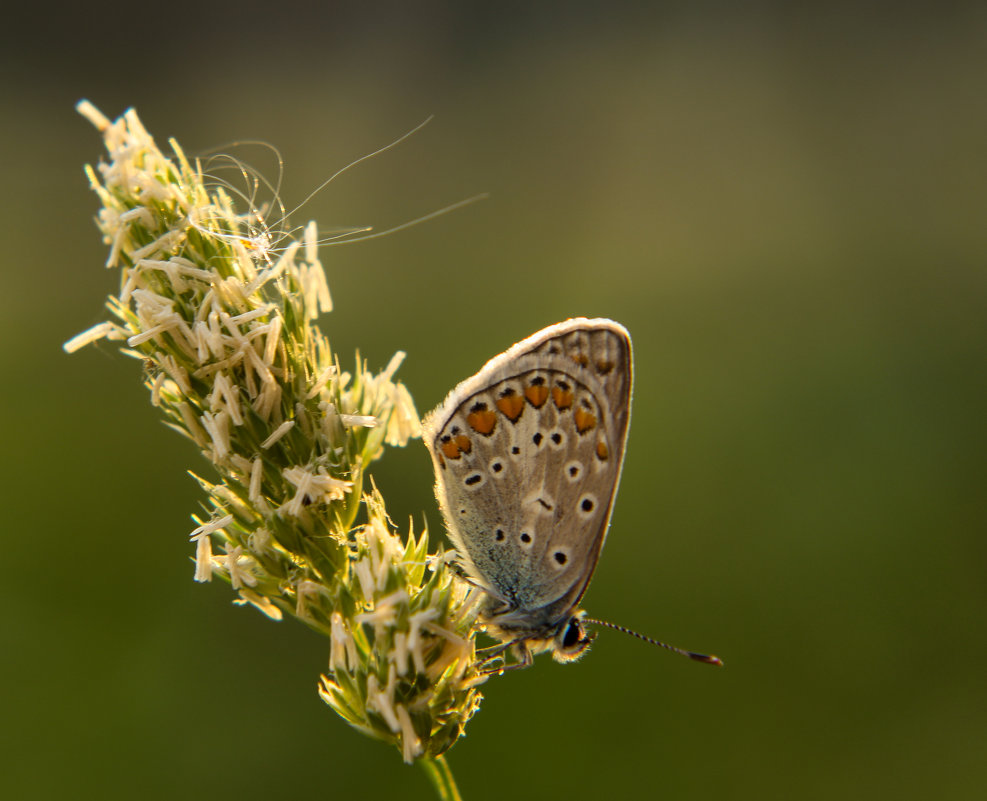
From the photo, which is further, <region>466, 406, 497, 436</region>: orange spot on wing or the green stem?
<region>466, 406, 497, 436</region>: orange spot on wing

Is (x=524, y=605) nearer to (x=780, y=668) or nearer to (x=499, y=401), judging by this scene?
(x=499, y=401)

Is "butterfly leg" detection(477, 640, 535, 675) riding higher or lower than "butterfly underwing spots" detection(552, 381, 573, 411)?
lower

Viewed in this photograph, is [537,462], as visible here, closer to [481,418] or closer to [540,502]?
[540,502]

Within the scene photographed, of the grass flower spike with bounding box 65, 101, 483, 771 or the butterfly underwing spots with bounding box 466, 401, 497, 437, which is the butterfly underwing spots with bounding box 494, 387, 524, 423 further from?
the grass flower spike with bounding box 65, 101, 483, 771

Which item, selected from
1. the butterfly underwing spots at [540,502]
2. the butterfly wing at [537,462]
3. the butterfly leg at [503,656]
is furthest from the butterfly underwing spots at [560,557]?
the butterfly leg at [503,656]

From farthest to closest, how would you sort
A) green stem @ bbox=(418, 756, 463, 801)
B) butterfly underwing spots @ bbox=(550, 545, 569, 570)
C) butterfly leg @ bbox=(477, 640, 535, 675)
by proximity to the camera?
butterfly underwing spots @ bbox=(550, 545, 569, 570), butterfly leg @ bbox=(477, 640, 535, 675), green stem @ bbox=(418, 756, 463, 801)

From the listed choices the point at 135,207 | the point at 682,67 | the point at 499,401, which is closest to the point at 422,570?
the point at 499,401

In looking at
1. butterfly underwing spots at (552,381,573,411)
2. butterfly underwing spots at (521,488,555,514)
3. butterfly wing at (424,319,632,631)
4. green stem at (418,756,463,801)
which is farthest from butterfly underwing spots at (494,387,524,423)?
green stem at (418,756,463,801)

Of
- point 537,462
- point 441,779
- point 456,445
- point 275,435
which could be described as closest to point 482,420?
point 456,445
